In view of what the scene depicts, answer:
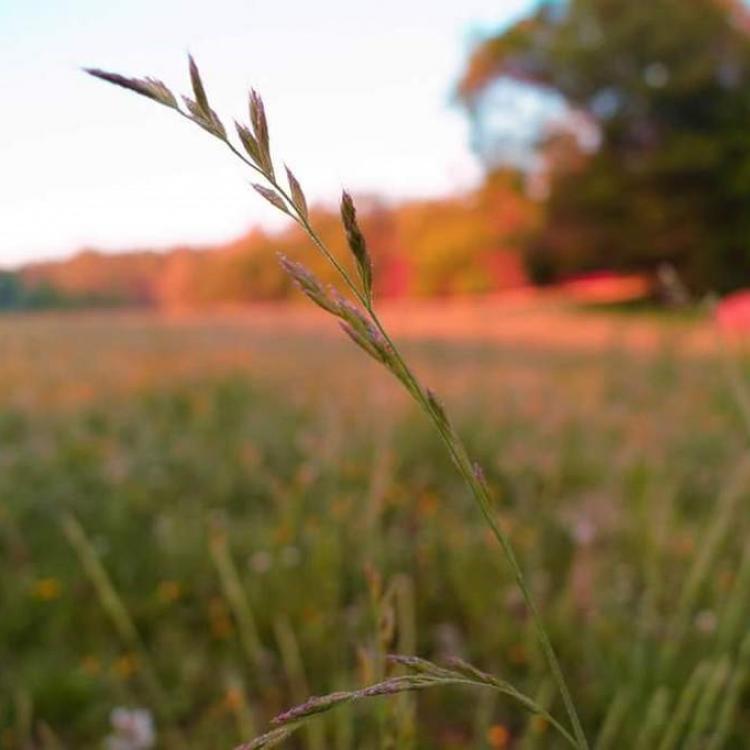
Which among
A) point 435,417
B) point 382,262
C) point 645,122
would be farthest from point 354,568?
point 382,262

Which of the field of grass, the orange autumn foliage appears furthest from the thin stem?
the orange autumn foliage

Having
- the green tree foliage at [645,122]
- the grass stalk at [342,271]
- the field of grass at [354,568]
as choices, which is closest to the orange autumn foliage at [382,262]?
the green tree foliage at [645,122]

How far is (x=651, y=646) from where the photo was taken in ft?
4.38

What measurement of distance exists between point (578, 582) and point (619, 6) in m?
20.6

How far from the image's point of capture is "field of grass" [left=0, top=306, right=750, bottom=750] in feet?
3.77

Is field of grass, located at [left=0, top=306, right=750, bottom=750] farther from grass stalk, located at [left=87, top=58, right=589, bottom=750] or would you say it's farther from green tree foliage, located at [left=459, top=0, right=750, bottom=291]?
green tree foliage, located at [left=459, top=0, right=750, bottom=291]

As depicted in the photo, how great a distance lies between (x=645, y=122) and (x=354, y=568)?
20.4 meters

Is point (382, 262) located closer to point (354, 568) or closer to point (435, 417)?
point (354, 568)

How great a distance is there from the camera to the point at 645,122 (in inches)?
793

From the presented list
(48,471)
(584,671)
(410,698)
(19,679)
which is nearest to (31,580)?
→ (19,679)

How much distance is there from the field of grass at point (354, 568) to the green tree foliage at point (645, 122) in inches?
692

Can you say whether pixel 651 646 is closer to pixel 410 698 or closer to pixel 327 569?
pixel 327 569

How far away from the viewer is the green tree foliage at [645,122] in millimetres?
19078

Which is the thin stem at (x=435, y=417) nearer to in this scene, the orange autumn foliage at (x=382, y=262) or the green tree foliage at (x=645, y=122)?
the green tree foliage at (x=645, y=122)
